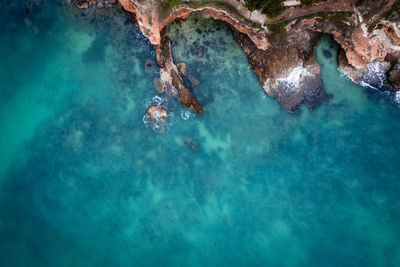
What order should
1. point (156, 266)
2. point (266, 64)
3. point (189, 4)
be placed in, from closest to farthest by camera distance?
1. point (189, 4)
2. point (266, 64)
3. point (156, 266)

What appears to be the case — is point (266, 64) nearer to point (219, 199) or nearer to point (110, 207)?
point (219, 199)

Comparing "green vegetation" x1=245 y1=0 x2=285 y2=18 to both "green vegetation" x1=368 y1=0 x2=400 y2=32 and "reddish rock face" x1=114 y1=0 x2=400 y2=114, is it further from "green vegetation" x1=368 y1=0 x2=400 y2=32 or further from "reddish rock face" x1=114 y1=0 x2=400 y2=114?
"green vegetation" x1=368 y1=0 x2=400 y2=32

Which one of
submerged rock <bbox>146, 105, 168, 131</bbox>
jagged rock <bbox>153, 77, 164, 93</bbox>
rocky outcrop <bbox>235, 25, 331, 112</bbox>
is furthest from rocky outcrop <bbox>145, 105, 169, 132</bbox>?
rocky outcrop <bbox>235, 25, 331, 112</bbox>

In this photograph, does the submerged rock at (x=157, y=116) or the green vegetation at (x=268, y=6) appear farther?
the submerged rock at (x=157, y=116)

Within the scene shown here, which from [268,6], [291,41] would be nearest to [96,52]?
[268,6]

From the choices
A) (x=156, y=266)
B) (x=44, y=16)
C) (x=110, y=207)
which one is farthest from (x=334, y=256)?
(x=44, y=16)

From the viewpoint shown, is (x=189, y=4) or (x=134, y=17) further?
(x=134, y=17)

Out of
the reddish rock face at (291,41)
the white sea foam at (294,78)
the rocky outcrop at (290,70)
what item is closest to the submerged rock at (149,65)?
the reddish rock face at (291,41)

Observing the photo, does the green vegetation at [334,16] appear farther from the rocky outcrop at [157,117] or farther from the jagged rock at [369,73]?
the rocky outcrop at [157,117]
